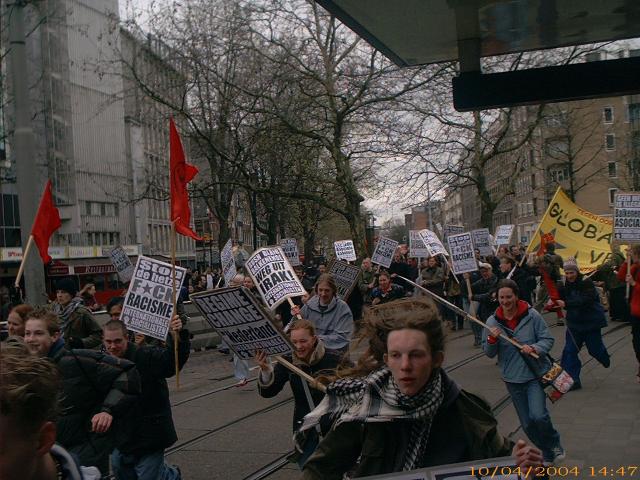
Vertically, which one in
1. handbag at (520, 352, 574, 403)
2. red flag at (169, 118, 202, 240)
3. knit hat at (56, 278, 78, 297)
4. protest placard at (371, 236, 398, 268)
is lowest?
handbag at (520, 352, 574, 403)

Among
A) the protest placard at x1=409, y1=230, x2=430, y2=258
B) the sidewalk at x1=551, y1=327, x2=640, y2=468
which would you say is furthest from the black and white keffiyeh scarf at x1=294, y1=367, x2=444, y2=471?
the protest placard at x1=409, y1=230, x2=430, y2=258

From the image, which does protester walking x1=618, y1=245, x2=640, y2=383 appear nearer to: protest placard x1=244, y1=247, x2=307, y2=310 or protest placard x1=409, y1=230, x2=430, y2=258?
protest placard x1=244, y1=247, x2=307, y2=310


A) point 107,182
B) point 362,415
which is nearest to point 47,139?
point 107,182

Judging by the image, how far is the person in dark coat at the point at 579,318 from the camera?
10477mm

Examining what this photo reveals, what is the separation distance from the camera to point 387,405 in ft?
9.55

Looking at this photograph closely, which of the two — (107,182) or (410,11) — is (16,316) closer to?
(410,11)

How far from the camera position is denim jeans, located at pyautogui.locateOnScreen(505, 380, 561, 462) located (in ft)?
21.9

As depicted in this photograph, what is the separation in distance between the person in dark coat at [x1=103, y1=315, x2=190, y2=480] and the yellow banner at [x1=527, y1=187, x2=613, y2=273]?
1405cm

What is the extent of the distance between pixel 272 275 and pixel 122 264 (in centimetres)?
882

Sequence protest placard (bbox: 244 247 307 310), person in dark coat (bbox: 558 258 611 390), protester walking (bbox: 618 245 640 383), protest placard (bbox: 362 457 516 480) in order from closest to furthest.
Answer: protest placard (bbox: 362 457 516 480) → protest placard (bbox: 244 247 307 310) → protester walking (bbox: 618 245 640 383) → person in dark coat (bbox: 558 258 611 390)

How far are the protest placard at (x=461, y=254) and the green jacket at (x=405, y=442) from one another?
44.7 feet

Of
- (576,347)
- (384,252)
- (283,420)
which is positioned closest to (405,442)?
(283,420)

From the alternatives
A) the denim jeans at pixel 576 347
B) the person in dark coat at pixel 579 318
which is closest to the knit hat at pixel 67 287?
the person in dark coat at pixel 579 318

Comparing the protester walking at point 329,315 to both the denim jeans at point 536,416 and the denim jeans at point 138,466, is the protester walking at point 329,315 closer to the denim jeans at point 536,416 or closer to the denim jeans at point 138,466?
the denim jeans at point 536,416
